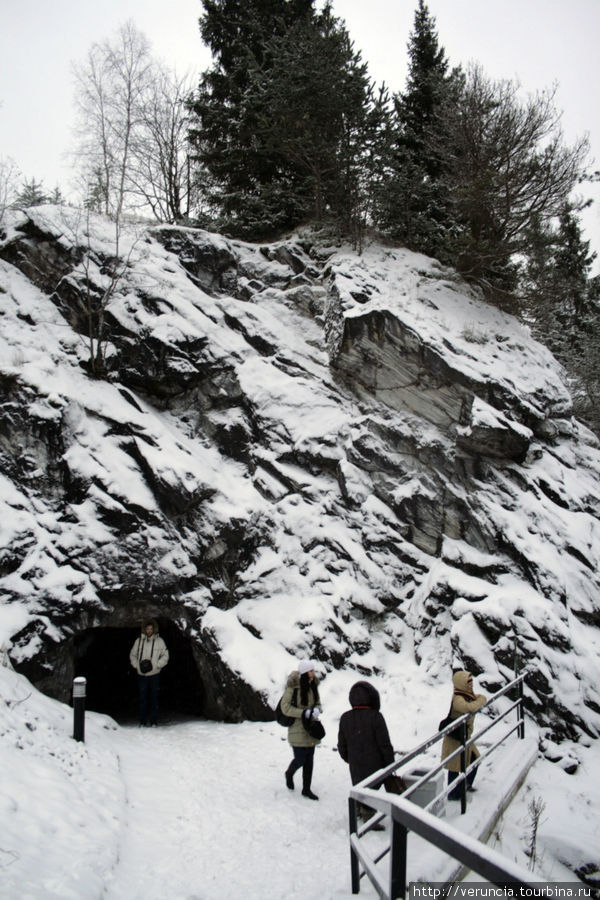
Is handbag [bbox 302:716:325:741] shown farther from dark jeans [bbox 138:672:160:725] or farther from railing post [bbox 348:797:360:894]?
dark jeans [bbox 138:672:160:725]


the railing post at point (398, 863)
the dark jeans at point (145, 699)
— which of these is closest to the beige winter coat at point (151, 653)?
the dark jeans at point (145, 699)

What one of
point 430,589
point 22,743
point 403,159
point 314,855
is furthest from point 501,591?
point 403,159

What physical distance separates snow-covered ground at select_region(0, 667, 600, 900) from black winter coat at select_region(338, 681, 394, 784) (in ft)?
2.53

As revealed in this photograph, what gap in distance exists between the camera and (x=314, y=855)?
5.07 m

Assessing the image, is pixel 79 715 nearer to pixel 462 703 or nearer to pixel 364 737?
pixel 364 737

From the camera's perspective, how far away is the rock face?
9.77 metres

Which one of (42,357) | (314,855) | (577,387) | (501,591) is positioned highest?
(577,387)

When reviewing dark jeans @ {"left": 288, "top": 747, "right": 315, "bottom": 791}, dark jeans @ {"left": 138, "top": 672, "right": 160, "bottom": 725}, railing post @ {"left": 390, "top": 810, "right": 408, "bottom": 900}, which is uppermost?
railing post @ {"left": 390, "top": 810, "right": 408, "bottom": 900}

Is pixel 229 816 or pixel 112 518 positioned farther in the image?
pixel 112 518

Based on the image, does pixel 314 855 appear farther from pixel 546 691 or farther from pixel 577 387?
pixel 577 387

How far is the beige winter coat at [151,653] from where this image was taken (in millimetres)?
9492

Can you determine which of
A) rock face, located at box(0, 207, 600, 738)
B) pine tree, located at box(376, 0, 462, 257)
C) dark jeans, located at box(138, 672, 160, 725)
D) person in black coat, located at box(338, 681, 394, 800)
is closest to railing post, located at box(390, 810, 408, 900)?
person in black coat, located at box(338, 681, 394, 800)

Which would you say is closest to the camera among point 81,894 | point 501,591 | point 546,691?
point 81,894

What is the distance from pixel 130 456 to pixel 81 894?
8623 mm
